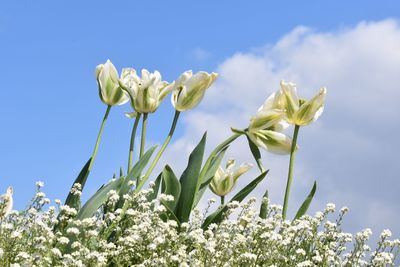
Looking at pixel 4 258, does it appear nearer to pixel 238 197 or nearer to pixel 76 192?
pixel 76 192

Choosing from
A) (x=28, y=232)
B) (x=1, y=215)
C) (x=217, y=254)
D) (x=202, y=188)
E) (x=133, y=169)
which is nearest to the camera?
(x=217, y=254)

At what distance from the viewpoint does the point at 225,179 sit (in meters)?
5.02

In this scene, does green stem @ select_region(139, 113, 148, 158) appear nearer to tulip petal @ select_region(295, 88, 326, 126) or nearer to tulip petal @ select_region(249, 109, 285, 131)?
tulip petal @ select_region(249, 109, 285, 131)

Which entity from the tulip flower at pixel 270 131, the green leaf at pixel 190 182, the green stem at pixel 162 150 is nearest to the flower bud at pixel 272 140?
the tulip flower at pixel 270 131

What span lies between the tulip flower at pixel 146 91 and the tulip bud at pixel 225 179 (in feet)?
2.14

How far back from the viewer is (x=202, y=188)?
4848 mm

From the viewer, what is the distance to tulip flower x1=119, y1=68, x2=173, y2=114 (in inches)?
190

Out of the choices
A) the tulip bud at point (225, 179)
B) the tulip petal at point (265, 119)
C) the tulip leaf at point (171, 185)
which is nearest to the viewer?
the tulip leaf at point (171, 185)

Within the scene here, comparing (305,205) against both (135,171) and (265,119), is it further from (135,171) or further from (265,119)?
(135,171)

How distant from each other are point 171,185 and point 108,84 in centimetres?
97

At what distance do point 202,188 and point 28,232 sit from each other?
122 cm

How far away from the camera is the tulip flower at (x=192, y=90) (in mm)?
4688

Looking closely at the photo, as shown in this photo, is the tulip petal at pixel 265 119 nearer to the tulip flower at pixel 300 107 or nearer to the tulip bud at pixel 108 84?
the tulip flower at pixel 300 107

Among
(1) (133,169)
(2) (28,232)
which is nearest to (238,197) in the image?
(1) (133,169)
